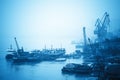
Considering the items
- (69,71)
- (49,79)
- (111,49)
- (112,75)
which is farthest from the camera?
(111,49)

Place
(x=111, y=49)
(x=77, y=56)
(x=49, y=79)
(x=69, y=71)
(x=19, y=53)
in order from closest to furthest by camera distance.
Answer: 1. (x=49, y=79)
2. (x=69, y=71)
3. (x=111, y=49)
4. (x=77, y=56)
5. (x=19, y=53)

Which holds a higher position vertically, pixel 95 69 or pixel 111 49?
pixel 111 49

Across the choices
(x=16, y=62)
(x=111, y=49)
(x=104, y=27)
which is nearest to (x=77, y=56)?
(x=111, y=49)

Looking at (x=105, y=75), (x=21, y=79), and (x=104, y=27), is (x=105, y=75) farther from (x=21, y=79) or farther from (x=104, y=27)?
(x=104, y=27)

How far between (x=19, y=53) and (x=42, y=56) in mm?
5276

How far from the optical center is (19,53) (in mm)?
30375

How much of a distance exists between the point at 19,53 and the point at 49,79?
1718cm

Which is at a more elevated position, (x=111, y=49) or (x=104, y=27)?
(x=104, y=27)

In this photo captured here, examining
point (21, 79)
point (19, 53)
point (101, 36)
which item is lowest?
point (21, 79)

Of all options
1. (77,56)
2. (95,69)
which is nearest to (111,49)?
(77,56)

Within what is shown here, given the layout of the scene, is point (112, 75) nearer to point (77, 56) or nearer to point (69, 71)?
point (69, 71)

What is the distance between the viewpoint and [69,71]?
54.2ft

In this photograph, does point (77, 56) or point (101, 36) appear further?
point (101, 36)

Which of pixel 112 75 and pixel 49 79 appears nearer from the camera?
pixel 112 75
